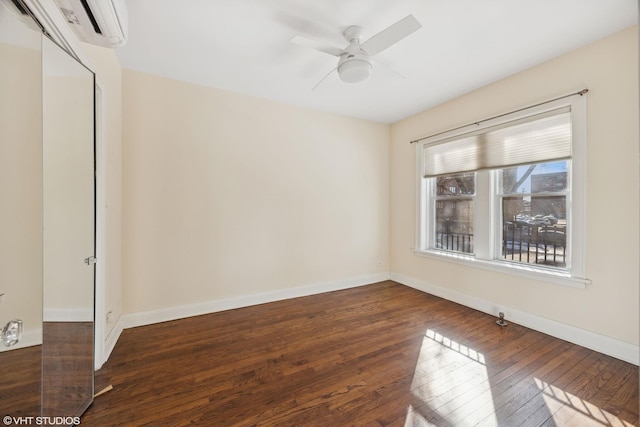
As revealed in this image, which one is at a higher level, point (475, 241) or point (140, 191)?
point (140, 191)

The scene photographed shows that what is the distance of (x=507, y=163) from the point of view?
2.79 m

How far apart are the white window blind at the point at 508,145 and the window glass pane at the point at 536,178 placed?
0.14 m

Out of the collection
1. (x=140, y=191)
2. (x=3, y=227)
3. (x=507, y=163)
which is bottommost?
(x=3, y=227)

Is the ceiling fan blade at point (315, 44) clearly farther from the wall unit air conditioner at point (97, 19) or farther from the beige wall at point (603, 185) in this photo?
the beige wall at point (603, 185)

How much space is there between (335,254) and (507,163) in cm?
249

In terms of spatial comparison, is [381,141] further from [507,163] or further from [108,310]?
[108,310]

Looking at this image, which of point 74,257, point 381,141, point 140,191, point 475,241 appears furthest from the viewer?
point 381,141

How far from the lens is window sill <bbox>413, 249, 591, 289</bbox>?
2.31 meters

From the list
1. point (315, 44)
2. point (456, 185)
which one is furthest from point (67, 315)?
point (456, 185)

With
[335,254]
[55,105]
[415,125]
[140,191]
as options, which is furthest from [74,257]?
[415,125]

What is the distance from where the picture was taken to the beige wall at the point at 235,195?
8.71 feet

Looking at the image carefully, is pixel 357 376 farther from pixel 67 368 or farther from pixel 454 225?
pixel 454 225

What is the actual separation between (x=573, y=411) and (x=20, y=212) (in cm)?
334
